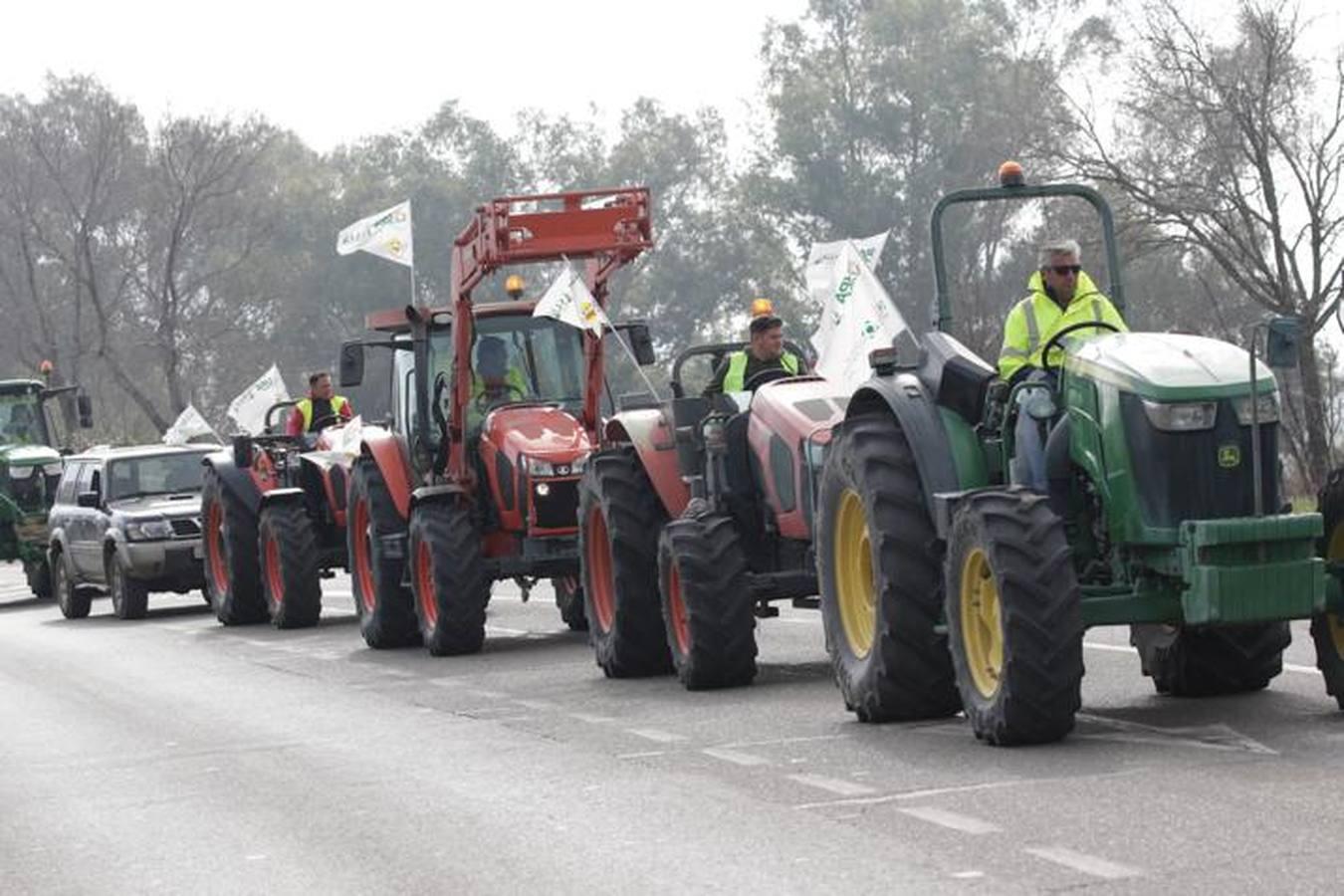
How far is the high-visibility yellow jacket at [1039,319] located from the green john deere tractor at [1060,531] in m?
0.09

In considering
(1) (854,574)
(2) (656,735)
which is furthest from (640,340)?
(2) (656,735)

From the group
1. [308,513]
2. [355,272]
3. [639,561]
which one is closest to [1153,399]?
[639,561]

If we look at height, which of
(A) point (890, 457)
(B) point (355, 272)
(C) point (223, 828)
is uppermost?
(B) point (355, 272)

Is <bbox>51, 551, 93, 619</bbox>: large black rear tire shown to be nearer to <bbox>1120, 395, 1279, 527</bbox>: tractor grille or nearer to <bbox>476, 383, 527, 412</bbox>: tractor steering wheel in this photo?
<bbox>476, 383, 527, 412</bbox>: tractor steering wheel

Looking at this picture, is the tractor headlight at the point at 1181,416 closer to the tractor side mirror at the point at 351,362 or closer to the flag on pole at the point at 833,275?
the flag on pole at the point at 833,275

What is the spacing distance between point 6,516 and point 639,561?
866 inches

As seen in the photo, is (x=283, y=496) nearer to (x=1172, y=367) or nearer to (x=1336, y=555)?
(x=1336, y=555)

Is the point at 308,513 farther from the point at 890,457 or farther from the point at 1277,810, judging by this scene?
the point at 1277,810

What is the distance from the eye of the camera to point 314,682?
19016 millimetres

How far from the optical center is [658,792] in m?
11.6

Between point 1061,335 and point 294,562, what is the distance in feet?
44.9

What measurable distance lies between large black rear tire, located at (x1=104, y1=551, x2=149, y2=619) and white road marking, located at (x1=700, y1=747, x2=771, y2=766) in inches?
684

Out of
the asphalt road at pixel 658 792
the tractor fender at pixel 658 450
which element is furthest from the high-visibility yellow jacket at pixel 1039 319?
the tractor fender at pixel 658 450

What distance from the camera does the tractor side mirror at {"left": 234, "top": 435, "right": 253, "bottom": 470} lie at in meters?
26.9
